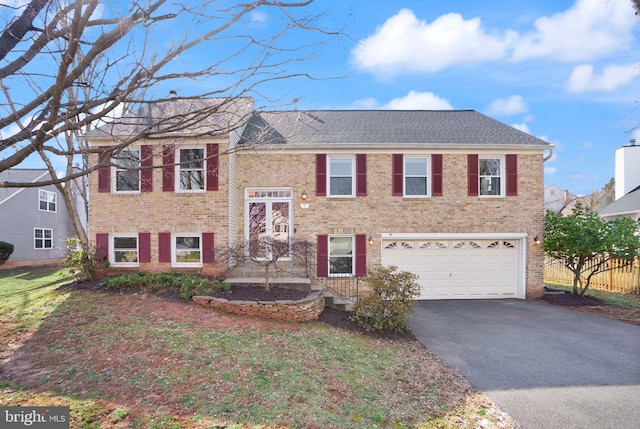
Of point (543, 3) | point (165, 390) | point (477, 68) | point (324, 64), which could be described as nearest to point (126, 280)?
point (165, 390)

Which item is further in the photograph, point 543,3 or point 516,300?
point 516,300

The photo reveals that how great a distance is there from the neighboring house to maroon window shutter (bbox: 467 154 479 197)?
20.7 meters

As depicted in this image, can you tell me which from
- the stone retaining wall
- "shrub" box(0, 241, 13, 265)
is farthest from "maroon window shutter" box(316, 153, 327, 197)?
"shrub" box(0, 241, 13, 265)

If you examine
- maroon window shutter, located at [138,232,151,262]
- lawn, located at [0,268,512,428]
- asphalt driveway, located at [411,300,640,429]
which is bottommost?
asphalt driveway, located at [411,300,640,429]

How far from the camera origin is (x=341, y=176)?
37.1ft

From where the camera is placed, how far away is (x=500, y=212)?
11375mm

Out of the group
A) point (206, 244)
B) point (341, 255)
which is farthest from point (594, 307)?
point (206, 244)

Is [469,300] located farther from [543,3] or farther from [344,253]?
[543,3]

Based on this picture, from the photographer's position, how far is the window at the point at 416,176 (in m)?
11.4

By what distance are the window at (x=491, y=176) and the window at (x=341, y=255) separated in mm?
4988

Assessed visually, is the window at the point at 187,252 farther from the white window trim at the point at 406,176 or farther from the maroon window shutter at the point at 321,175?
the white window trim at the point at 406,176

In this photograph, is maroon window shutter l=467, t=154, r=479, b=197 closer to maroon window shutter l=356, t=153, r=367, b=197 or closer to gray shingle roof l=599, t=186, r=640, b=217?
maroon window shutter l=356, t=153, r=367, b=197

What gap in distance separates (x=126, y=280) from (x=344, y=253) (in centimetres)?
652

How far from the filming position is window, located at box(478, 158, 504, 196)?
1152 centimetres
